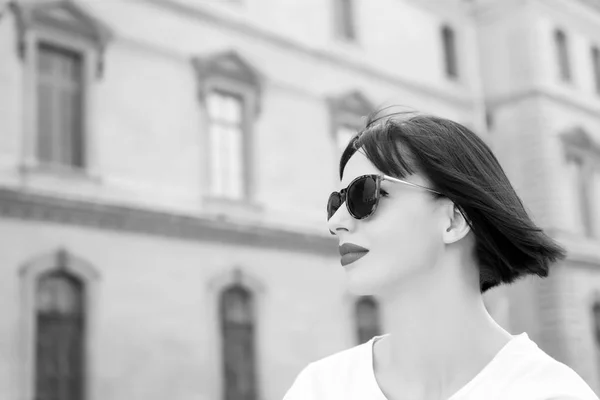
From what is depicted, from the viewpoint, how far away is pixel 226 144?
14.7 meters

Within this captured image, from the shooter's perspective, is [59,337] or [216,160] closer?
[59,337]

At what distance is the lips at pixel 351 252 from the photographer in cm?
185

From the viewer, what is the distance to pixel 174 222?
1330 cm

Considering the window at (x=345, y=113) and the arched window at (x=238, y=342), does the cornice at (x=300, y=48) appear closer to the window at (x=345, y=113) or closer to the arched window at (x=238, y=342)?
the window at (x=345, y=113)

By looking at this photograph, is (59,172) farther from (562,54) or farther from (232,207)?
(562,54)

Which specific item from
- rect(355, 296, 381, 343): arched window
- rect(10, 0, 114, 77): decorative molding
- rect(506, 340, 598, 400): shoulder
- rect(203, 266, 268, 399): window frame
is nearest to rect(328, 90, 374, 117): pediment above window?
rect(355, 296, 381, 343): arched window

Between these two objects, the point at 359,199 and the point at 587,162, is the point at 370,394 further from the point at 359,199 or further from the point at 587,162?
the point at 587,162

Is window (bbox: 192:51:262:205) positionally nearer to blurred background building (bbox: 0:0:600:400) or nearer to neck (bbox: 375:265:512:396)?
blurred background building (bbox: 0:0:600:400)

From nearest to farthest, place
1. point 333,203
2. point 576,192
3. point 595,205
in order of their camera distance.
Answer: point 333,203
point 576,192
point 595,205

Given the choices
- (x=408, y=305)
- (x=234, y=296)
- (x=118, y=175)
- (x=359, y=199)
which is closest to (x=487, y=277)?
(x=408, y=305)

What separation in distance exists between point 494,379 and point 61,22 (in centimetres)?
1184

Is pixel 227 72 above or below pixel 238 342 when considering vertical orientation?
above

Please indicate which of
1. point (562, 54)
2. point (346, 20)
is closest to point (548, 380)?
point (346, 20)

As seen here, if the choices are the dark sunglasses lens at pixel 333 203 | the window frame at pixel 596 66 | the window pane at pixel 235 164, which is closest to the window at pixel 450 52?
the window frame at pixel 596 66
